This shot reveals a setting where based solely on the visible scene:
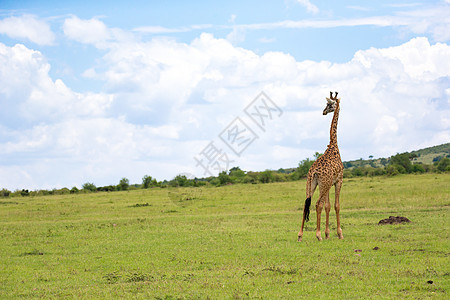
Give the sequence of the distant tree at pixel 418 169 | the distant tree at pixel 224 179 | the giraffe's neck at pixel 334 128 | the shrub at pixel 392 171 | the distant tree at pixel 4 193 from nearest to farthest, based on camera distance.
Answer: the giraffe's neck at pixel 334 128 < the shrub at pixel 392 171 < the distant tree at pixel 4 193 < the distant tree at pixel 418 169 < the distant tree at pixel 224 179

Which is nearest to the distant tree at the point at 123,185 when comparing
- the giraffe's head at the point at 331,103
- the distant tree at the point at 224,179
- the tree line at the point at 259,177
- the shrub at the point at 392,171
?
the tree line at the point at 259,177

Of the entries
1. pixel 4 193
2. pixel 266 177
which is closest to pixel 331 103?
pixel 266 177

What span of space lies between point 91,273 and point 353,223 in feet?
33.8

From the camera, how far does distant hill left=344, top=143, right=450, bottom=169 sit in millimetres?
75812

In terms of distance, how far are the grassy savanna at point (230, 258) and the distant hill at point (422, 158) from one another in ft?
185

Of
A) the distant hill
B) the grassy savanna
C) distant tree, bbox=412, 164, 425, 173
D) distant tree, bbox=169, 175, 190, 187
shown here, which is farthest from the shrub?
the distant hill

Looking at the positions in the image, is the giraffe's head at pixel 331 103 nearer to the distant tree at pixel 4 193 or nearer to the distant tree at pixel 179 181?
the distant tree at pixel 179 181

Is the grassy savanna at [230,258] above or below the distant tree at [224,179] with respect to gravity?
below

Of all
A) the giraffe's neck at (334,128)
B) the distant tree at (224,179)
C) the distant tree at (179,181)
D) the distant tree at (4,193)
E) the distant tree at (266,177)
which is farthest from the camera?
the distant tree at (179,181)

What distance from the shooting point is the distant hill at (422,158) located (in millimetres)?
75812

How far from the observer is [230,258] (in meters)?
11.8

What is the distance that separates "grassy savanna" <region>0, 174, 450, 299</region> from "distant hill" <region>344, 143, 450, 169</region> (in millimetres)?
56389

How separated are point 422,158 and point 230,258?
238 feet

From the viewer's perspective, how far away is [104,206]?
31.1m
